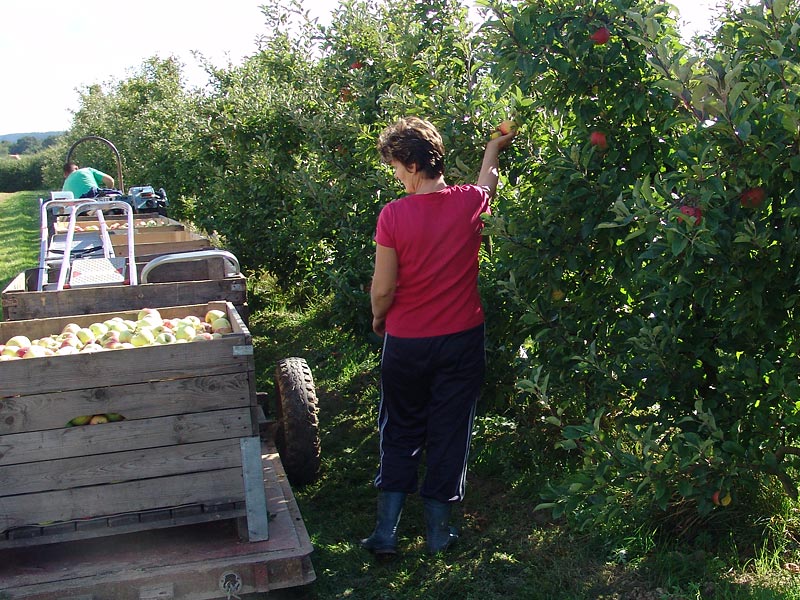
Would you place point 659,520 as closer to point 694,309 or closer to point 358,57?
point 694,309

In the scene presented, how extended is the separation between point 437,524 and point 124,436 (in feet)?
4.66

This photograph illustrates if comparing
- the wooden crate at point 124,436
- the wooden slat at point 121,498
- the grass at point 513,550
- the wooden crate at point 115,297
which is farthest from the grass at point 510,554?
A: the wooden crate at point 115,297

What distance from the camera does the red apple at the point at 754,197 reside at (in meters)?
2.48

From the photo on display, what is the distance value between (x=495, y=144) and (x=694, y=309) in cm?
113

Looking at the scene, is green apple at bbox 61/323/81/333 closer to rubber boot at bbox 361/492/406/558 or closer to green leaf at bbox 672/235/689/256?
rubber boot at bbox 361/492/406/558

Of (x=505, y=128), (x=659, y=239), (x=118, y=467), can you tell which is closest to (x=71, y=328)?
(x=118, y=467)

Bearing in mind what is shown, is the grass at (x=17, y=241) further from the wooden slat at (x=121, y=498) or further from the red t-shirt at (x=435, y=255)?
the red t-shirt at (x=435, y=255)

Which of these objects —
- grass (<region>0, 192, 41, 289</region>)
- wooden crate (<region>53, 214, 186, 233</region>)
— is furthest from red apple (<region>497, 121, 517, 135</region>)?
grass (<region>0, 192, 41, 289</region>)

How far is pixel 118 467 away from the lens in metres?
3.30

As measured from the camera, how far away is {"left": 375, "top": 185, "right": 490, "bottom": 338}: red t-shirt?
11.7 ft

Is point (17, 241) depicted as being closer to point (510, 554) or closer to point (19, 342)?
point (19, 342)

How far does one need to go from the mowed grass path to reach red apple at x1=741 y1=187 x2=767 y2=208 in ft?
20.5

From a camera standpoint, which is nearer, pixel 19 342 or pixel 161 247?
pixel 19 342

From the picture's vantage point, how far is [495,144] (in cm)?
368
